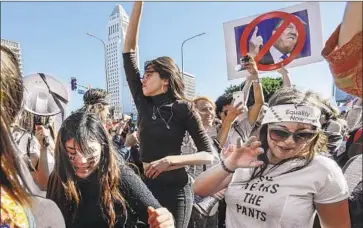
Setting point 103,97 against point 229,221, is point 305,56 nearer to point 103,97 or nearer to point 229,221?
point 103,97

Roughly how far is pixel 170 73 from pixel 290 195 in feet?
4.10

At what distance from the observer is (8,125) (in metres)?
0.87

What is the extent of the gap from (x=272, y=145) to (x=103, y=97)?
206cm

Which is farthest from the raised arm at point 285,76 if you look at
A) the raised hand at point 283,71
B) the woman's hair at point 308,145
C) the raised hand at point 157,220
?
the raised hand at point 157,220

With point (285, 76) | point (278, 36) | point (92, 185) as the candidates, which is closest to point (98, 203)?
point (92, 185)

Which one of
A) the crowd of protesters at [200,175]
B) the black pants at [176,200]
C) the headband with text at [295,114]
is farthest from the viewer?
the black pants at [176,200]

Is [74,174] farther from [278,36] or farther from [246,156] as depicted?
[278,36]

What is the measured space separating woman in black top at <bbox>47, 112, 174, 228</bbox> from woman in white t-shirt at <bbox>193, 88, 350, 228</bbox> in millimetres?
350

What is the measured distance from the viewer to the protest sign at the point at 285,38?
3494 mm

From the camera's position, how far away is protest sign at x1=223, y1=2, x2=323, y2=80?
3494 millimetres

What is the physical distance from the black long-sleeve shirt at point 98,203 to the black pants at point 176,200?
0.56m

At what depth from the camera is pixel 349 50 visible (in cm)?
78

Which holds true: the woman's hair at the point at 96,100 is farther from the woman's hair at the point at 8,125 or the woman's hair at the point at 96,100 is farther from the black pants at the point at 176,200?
the woman's hair at the point at 8,125


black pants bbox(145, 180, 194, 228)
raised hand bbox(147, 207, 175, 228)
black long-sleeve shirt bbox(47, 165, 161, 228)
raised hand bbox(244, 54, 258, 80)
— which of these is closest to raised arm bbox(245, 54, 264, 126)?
raised hand bbox(244, 54, 258, 80)
